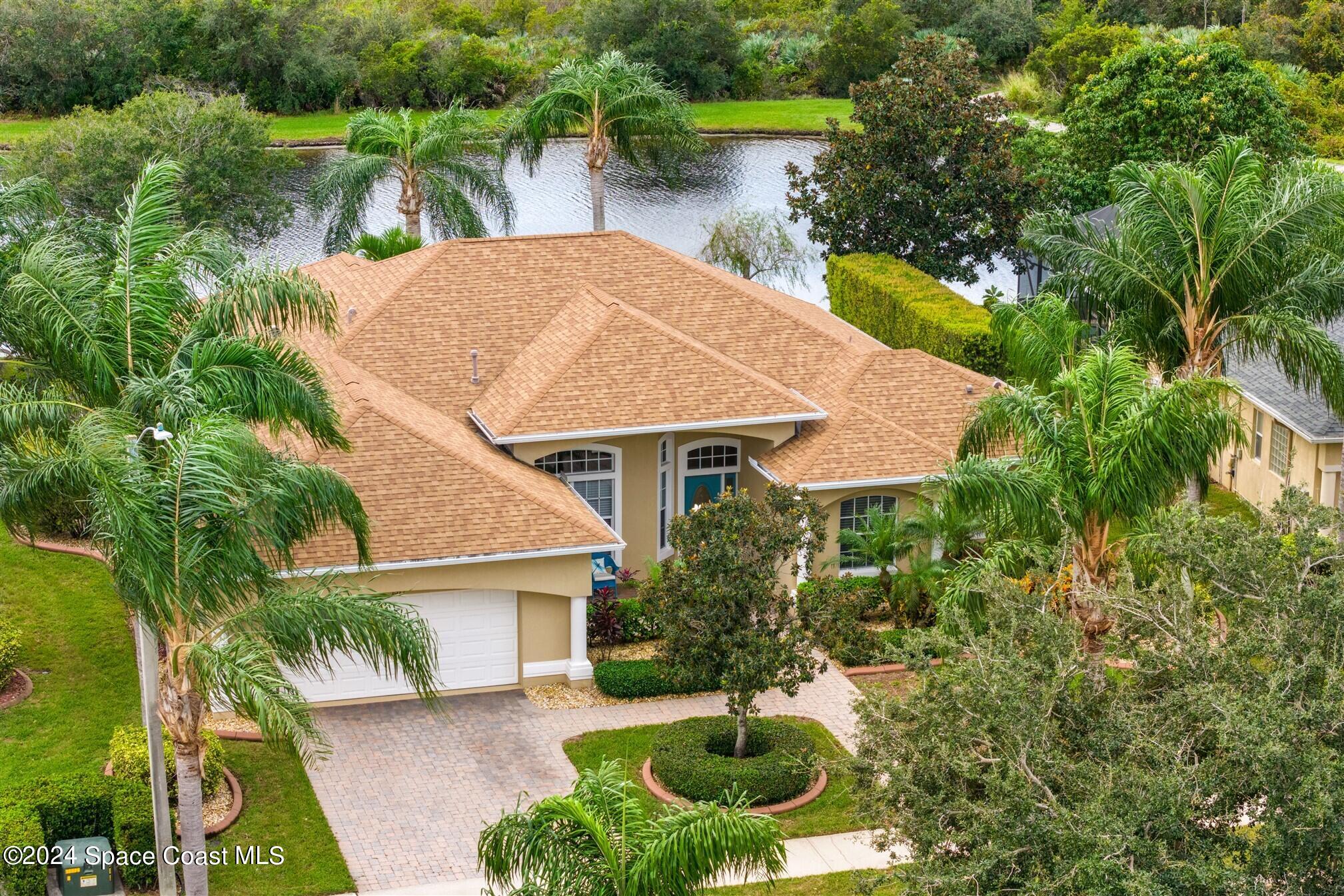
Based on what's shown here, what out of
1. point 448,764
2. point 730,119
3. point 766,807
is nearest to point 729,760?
point 766,807

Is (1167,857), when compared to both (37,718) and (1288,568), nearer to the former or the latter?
(1288,568)

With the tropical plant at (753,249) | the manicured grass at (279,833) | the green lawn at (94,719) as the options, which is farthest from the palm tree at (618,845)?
the tropical plant at (753,249)

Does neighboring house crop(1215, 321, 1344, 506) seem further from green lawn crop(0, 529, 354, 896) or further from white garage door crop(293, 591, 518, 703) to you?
green lawn crop(0, 529, 354, 896)

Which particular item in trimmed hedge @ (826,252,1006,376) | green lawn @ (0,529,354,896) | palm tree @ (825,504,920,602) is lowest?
green lawn @ (0,529,354,896)

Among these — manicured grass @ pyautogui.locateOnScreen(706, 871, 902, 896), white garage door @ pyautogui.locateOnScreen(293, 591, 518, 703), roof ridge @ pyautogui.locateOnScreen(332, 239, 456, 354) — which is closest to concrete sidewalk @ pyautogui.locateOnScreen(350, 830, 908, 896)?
manicured grass @ pyautogui.locateOnScreen(706, 871, 902, 896)

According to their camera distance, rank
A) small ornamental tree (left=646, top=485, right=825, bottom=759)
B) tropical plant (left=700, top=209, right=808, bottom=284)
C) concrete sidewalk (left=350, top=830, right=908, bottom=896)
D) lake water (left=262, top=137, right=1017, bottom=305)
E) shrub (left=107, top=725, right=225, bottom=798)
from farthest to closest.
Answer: lake water (left=262, top=137, right=1017, bottom=305) → tropical plant (left=700, top=209, right=808, bottom=284) → small ornamental tree (left=646, top=485, right=825, bottom=759) → shrub (left=107, top=725, right=225, bottom=798) → concrete sidewalk (left=350, top=830, right=908, bottom=896)

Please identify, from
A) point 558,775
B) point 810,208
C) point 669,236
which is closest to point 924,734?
point 558,775

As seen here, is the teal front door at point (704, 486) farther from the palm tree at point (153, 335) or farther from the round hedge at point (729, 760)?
the palm tree at point (153, 335)
